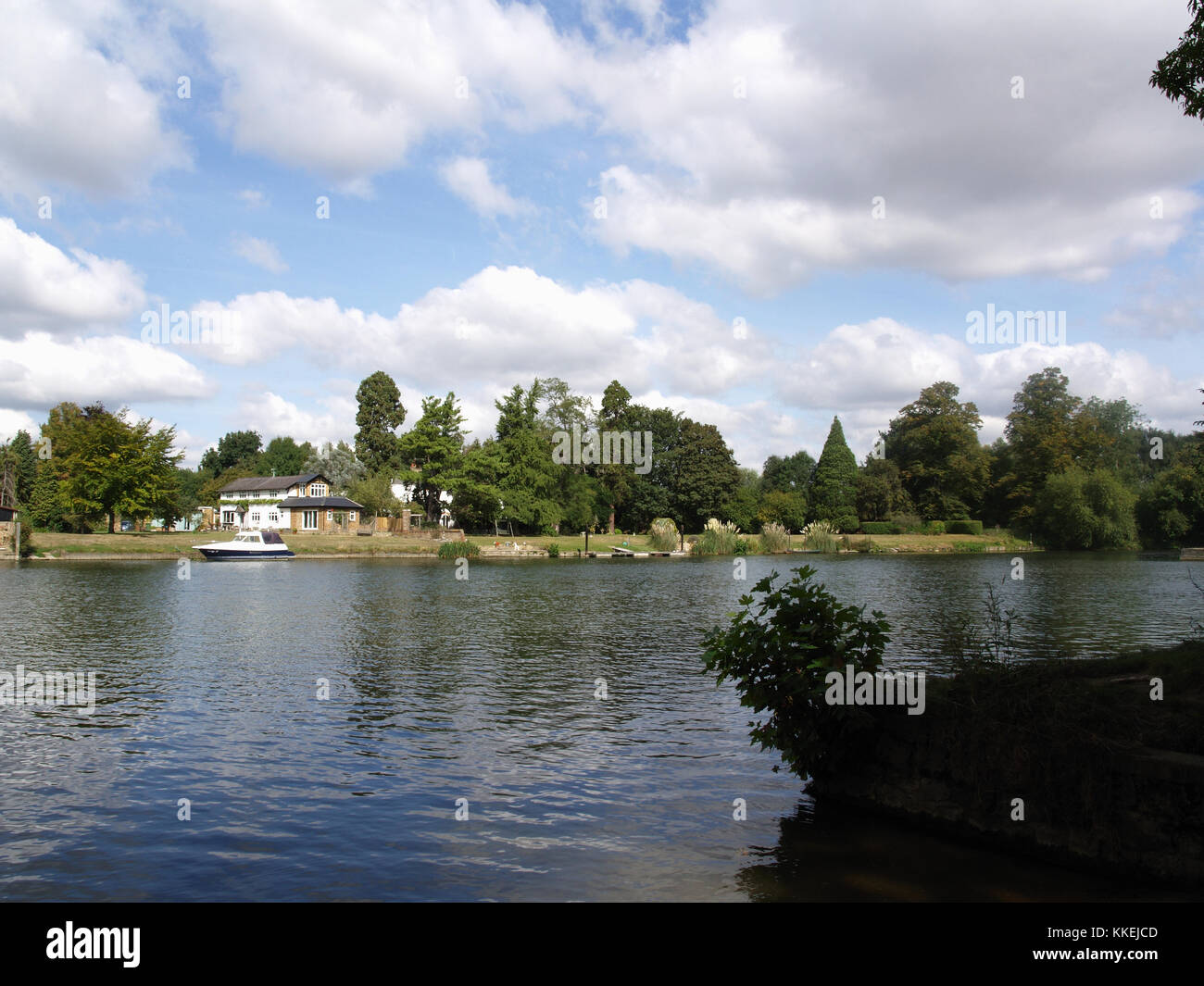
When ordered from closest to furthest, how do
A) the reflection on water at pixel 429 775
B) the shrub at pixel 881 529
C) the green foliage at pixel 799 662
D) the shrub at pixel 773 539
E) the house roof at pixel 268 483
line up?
the reflection on water at pixel 429 775 < the green foliage at pixel 799 662 < the shrub at pixel 773 539 < the shrub at pixel 881 529 < the house roof at pixel 268 483

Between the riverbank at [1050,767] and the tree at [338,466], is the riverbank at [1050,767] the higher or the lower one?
the lower one

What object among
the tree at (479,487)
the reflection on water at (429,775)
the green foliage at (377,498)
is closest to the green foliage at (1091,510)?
the tree at (479,487)

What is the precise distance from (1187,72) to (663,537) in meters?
68.1

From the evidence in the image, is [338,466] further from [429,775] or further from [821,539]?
[429,775]

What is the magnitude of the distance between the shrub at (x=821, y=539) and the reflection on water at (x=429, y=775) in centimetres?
5460

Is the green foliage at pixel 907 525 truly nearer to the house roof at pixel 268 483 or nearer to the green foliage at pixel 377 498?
the green foliage at pixel 377 498

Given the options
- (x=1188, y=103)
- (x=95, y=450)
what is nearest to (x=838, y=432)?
(x=95, y=450)

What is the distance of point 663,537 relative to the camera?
257ft

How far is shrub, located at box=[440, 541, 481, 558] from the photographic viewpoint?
68162mm

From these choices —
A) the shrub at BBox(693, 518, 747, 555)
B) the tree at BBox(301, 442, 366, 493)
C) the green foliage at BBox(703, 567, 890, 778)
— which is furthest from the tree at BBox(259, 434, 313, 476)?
the green foliage at BBox(703, 567, 890, 778)

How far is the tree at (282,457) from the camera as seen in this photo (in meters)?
144

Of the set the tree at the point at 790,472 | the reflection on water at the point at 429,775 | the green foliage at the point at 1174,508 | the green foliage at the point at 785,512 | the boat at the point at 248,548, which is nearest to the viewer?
the reflection on water at the point at 429,775
